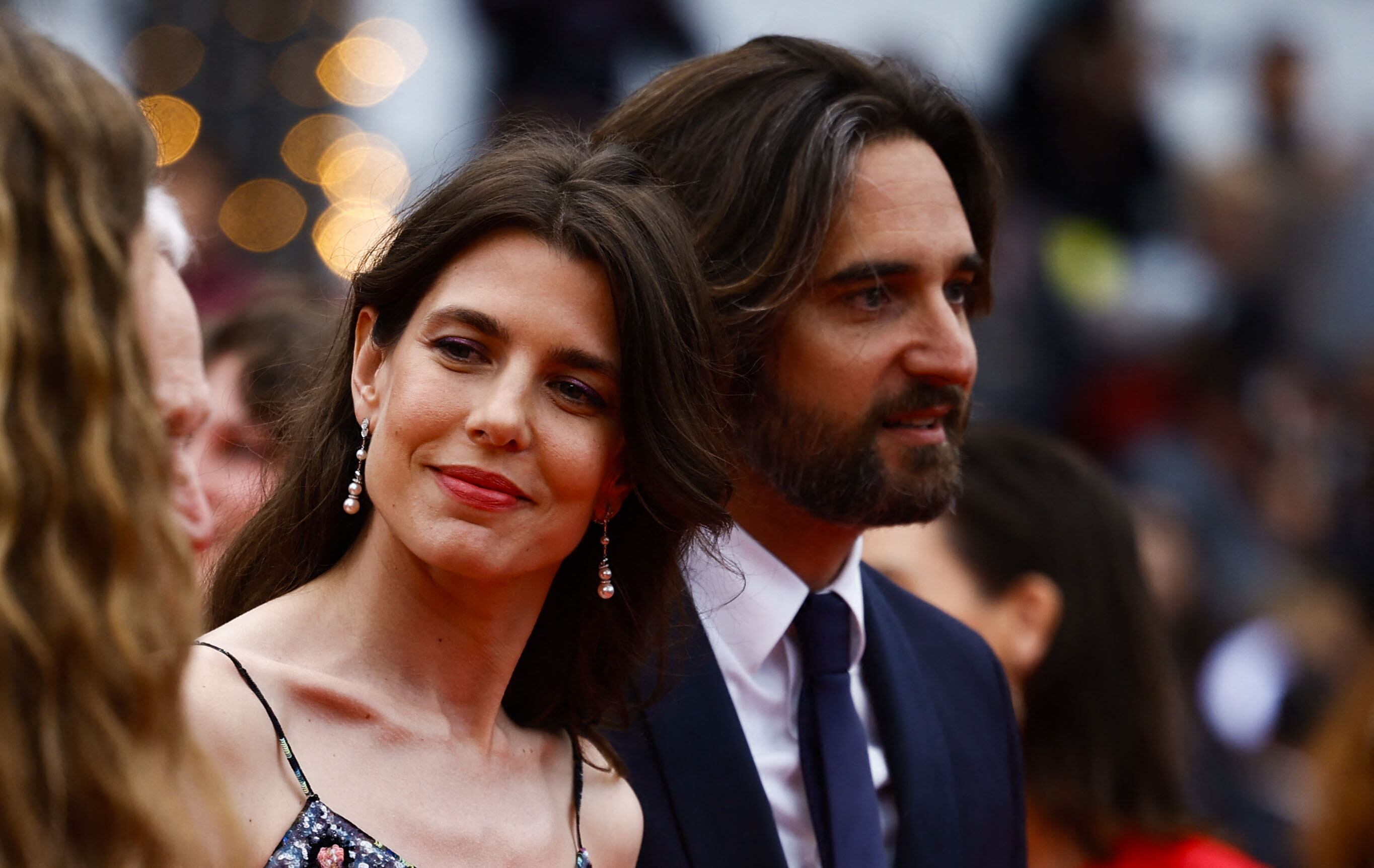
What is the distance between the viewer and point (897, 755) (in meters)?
3.17

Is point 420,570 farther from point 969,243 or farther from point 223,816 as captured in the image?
point 969,243

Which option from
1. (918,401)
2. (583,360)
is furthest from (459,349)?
(918,401)

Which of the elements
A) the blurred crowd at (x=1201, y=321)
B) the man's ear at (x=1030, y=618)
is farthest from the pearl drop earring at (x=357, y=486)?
the blurred crowd at (x=1201, y=321)

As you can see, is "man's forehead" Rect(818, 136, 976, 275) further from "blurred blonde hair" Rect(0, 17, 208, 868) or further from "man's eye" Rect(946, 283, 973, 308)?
"blurred blonde hair" Rect(0, 17, 208, 868)

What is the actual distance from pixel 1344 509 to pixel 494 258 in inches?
227

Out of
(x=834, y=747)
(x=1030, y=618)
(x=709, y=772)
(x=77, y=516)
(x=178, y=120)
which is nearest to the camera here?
(x=77, y=516)

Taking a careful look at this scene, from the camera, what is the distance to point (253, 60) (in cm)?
706

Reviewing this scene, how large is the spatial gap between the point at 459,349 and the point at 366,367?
23cm

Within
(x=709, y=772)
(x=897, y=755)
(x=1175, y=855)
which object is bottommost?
(x=1175, y=855)

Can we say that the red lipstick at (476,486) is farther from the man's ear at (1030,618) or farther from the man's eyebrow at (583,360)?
the man's ear at (1030,618)

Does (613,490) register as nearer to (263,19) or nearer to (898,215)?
(898,215)

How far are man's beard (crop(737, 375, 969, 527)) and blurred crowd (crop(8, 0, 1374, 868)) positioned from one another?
3315 millimetres

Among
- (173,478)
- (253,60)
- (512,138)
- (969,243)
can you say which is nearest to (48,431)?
(173,478)

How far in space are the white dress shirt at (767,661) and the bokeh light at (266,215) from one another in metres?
4.44
